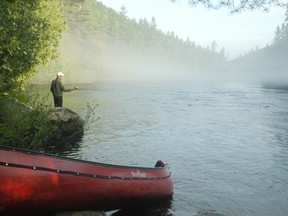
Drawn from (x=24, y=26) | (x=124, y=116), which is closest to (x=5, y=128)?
(x=24, y=26)

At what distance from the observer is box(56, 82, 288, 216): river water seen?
8.59 m

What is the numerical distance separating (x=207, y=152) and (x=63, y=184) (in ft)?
26.8

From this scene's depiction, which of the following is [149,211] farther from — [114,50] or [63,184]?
[114,50]

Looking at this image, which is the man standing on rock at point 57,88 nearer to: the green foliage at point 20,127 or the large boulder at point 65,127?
the large boulder at point 65,127

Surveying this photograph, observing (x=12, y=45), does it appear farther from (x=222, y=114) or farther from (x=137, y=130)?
(x=222, y=114)

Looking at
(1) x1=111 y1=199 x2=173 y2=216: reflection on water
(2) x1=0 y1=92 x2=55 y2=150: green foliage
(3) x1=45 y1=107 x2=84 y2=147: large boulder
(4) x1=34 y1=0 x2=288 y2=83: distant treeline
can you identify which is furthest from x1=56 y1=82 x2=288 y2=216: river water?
(4) x1=34 y1=0 x2=288 y2=83: distant treeline

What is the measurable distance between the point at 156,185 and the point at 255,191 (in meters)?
3.01

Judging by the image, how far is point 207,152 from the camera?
13398 mm

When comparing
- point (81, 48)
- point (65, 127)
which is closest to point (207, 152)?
point (65, 127)

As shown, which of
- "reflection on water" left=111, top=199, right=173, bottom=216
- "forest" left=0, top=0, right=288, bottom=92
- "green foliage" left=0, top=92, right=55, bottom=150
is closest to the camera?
"reflection on water" left=111, top=199, right=173, bottom=216

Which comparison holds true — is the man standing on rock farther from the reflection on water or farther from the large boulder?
the reflection on water

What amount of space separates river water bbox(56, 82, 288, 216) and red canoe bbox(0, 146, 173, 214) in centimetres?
131

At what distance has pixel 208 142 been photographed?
15211 mm

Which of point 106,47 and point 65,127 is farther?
point 106,47
